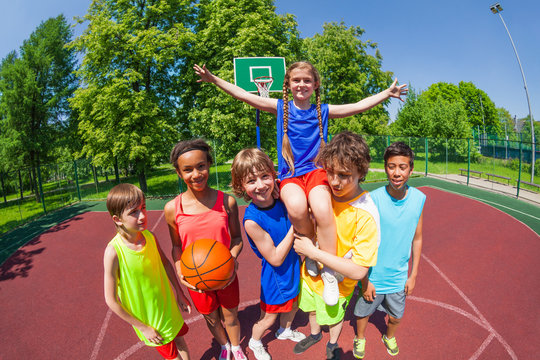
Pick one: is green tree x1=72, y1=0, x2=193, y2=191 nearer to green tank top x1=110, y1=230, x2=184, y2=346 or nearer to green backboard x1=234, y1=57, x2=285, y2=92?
green backboard x1=234, y1=57, x2=285, y2=92

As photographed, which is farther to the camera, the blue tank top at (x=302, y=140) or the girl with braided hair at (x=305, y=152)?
the blue tank top at (x=302, y=140)

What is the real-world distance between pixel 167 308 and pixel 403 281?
7.37 feet

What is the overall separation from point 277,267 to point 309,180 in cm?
85

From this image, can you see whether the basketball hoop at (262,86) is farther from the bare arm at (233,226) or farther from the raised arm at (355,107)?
the bare arm at (233,226)

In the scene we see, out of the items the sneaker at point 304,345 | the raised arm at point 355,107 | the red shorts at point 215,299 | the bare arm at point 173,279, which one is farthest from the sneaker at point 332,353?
the raised arm at point 355,107

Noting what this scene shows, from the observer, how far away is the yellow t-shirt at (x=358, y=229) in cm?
222

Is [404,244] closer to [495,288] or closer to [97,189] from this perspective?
[495,288]

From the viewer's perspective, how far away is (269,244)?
237 cm

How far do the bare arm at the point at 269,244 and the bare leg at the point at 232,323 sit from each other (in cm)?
81

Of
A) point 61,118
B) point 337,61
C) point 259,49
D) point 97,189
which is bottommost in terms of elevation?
point 97,189

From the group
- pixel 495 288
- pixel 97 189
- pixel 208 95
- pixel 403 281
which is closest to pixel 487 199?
pixel 495 288

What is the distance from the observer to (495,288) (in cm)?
458

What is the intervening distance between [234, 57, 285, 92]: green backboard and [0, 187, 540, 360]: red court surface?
17.5 ft

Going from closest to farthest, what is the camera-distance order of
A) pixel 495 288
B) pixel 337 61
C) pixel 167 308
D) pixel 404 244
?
pixel 167 308 < pixel 404 244 < pixel 495 288 < pixel 337 61
